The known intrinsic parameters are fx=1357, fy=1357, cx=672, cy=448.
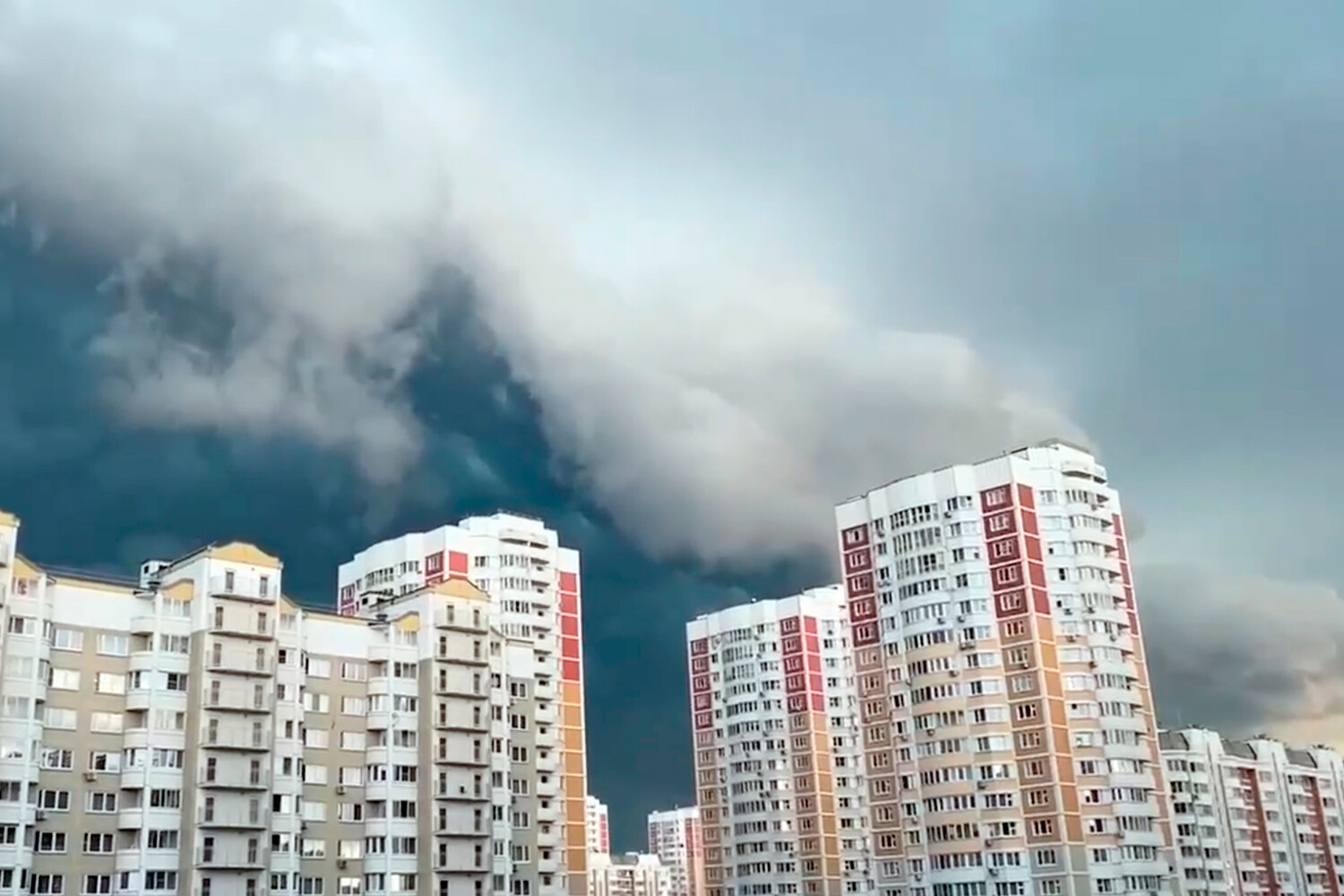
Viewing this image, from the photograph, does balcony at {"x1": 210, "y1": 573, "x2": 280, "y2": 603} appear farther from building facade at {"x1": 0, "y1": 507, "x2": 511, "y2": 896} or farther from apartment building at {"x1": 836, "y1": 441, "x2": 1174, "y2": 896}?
apartment building at {"x1": 836, "y1": 441, "x2": 1174, "y2": 896}

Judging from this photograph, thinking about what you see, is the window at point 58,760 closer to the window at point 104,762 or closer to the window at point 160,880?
the window at point 104,762

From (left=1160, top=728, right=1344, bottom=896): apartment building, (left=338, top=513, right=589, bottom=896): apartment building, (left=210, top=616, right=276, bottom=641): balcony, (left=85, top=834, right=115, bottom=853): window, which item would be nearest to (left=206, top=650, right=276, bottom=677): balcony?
(left=210, top=616, right=276, bottom=641): balcony

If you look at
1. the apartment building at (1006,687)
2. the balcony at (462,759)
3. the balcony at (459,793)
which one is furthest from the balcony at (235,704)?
the apartment building at (1006,687)

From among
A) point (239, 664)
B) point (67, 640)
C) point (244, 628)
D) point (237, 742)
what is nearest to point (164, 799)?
point (237, 742)

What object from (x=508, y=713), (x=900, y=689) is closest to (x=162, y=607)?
(x=508, y=713)

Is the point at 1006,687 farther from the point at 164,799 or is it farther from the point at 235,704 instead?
the point at 164,799

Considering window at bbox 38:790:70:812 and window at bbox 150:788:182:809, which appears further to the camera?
window at bbox 150:788:182:809
